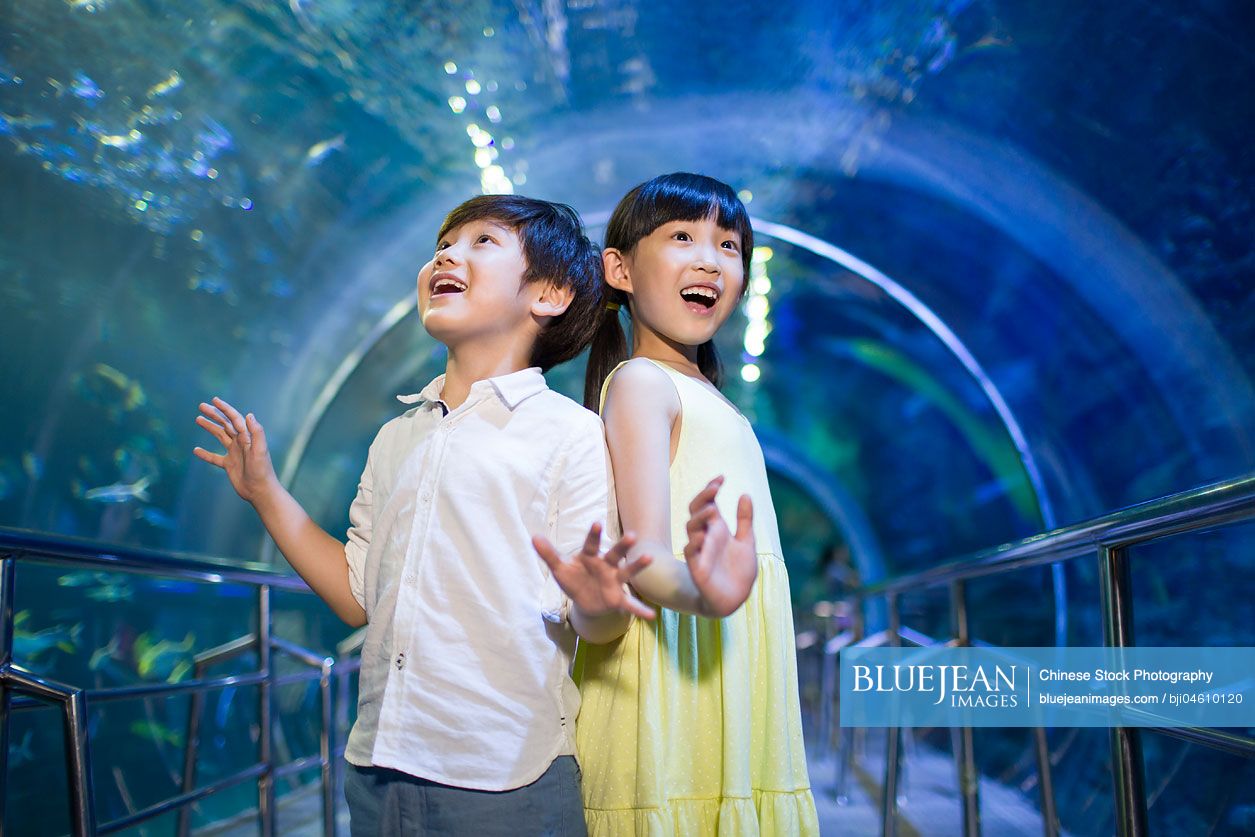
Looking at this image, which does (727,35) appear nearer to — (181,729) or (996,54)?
(996,54)

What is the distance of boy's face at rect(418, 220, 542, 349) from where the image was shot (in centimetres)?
172

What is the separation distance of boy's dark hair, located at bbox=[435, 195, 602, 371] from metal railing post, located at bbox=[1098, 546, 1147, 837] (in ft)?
3.86

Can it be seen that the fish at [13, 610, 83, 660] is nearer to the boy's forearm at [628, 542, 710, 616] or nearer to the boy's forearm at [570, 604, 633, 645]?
the boy's forearm at [570, 604, 633, 645]

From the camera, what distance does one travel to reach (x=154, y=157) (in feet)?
11.4

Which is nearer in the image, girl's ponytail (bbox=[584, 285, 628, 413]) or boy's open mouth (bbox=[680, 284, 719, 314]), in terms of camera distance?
boy's open mouth (bbox=[680, 284, 719, 314])

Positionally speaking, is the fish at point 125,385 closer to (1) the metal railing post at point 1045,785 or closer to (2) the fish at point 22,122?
(2) the fish at point 22,122

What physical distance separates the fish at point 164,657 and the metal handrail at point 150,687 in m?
0.81

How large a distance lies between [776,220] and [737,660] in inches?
175

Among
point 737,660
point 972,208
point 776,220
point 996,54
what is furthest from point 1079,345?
point 737,660

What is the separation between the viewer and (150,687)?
2209 millimetres

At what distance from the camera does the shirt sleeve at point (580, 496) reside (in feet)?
5.10

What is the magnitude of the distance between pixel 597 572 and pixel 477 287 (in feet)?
2.07

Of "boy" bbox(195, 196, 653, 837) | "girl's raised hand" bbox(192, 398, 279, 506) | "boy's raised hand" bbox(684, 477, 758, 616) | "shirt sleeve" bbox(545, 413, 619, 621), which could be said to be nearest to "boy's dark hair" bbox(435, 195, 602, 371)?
"boy" bbox(195, 196, 653, 837)
